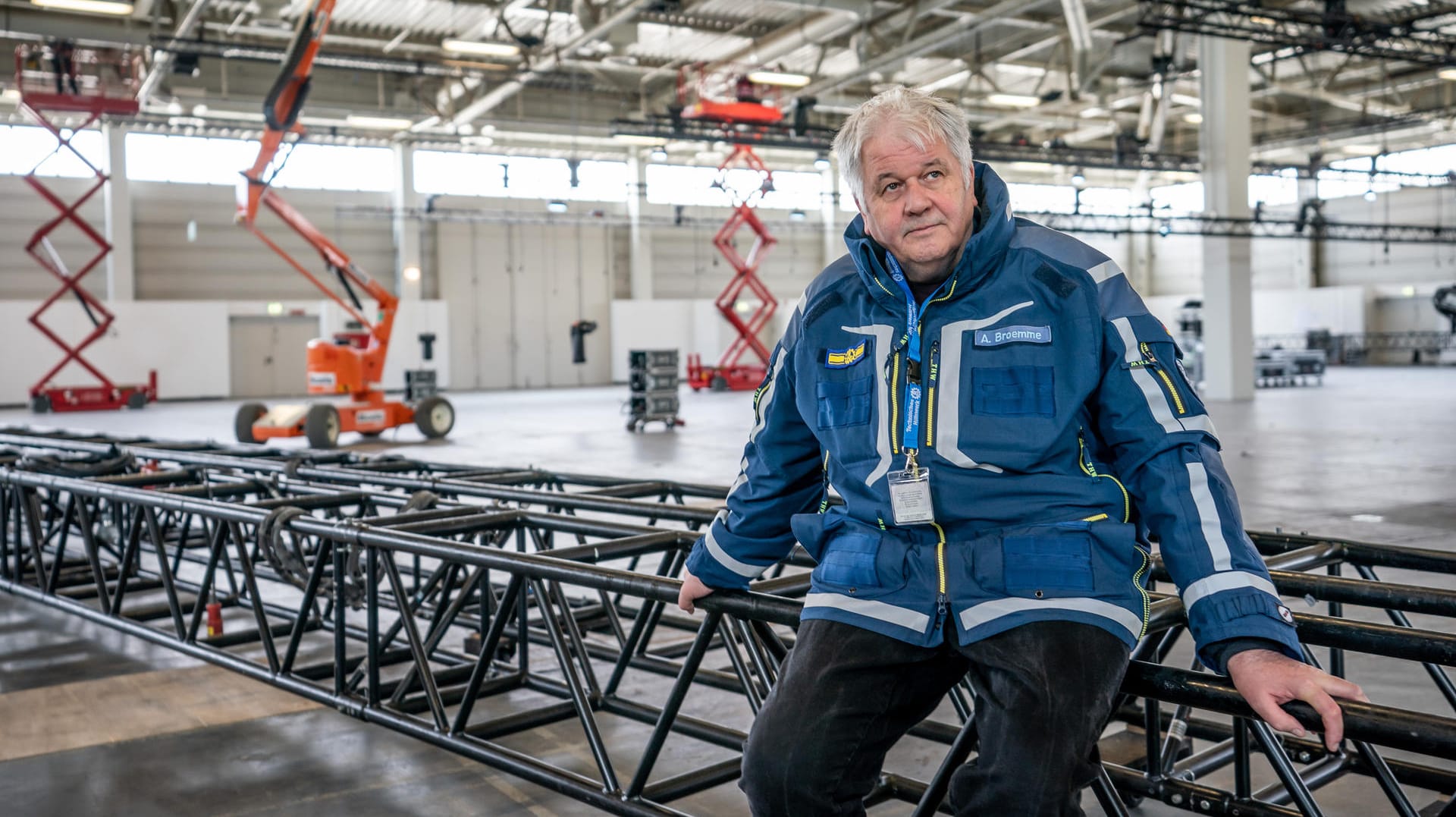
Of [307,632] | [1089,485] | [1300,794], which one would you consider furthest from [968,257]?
[307,632]

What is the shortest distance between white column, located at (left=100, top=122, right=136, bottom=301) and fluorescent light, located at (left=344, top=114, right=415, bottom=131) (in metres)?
5.83

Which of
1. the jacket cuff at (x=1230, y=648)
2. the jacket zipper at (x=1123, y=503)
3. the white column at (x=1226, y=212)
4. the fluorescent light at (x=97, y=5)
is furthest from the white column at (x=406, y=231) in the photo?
the jacket cuff at (x=1230, y=648)

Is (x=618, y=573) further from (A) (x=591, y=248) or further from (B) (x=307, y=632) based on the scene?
(A) (x=591, y=248)

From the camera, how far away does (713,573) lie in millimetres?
2629

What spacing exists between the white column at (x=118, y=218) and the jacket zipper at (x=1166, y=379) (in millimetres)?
30359

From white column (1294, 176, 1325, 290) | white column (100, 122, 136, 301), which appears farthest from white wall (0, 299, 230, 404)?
white column (1294, 176, 1325, 290)

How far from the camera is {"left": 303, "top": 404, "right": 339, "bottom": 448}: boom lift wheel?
15461mm

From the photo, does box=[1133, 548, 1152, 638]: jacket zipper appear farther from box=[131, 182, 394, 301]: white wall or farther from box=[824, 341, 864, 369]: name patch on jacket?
box=[131, 182, 394, 301]: white wall

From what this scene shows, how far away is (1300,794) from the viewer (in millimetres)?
2146

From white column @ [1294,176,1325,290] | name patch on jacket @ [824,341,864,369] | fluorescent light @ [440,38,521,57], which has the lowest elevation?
name patch on jacket @ [824,341,864,369]

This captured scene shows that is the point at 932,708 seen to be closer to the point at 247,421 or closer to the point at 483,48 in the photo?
the point at 247,421

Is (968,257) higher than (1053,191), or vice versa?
(1053,191)

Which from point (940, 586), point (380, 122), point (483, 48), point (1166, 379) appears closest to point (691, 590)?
point (940, 586)

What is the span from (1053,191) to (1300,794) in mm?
38286
